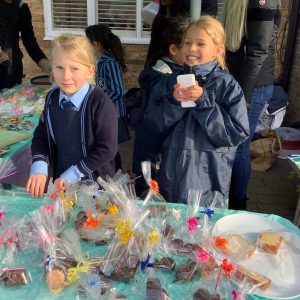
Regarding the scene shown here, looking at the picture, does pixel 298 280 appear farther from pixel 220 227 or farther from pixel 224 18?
pixel 224 18

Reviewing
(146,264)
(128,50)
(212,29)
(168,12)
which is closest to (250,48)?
(212,29)

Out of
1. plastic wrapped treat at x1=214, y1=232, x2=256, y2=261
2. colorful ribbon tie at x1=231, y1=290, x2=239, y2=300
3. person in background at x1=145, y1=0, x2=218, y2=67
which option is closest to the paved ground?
person in background at x1=145, y1=0, x2=218, y2=67

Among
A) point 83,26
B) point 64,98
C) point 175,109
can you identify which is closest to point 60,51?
point 64,98

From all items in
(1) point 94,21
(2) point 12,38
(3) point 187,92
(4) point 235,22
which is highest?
(4) point 235,22

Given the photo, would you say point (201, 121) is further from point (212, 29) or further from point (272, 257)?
point (272, 257)

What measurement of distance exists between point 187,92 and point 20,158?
1.36 meters

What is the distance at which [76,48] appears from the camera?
6.38 feet

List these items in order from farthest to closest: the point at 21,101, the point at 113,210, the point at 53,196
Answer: the point at 21,101, the point at 53,196, the point at 113,210

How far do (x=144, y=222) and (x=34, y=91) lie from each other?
275 centimetres

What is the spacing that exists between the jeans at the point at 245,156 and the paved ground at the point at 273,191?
32.0 inches

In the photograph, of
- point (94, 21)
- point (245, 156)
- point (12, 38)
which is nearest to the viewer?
point (245, 156)

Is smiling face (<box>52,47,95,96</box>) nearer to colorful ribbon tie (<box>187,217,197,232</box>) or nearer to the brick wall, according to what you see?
colorful ribbon tie (<box>187,217,197,232</box>)

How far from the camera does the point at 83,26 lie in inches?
300

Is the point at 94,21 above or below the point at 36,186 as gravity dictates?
above
